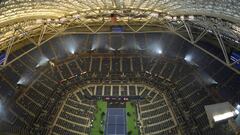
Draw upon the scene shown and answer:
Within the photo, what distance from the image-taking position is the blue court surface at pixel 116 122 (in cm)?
2833

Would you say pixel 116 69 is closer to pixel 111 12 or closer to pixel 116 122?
pixel 116 122

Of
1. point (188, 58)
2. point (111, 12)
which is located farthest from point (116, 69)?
point (188, 58)

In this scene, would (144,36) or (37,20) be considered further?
(144,36)

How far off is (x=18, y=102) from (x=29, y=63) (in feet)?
16.8

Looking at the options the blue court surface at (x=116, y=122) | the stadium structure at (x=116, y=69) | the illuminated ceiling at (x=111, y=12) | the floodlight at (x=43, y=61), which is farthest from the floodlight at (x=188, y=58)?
the floodlight at (x=43, y=61)

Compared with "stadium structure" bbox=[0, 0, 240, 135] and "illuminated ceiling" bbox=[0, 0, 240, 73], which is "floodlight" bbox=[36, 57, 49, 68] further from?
"illuminated ceiling" bbox=[0, 0, 240, 73]

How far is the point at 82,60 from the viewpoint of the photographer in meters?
34.4

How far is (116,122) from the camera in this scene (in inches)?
1150

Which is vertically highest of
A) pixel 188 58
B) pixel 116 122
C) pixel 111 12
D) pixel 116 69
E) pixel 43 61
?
pixel 188 58

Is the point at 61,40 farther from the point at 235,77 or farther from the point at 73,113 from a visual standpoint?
the point at 235,77

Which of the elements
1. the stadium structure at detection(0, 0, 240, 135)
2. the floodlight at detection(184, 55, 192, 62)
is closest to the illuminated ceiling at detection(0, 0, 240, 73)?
the stadium structure at detection(0, 0, 240, 135)

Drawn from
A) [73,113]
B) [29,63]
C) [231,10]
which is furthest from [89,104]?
[231,10]

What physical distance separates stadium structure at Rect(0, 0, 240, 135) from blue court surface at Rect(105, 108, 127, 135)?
94mm

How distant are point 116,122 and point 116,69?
6.89m
